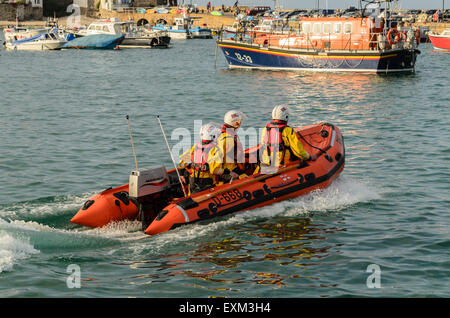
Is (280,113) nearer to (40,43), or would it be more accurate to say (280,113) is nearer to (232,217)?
(232,217)

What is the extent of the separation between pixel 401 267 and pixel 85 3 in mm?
104066

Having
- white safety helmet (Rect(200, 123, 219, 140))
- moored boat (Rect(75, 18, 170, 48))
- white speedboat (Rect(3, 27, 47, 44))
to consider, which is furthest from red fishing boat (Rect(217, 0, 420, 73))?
white speedboat (Rect(3, 27, 47, 44))

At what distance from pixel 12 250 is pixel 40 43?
178ft

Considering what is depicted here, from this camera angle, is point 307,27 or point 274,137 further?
point 307,27

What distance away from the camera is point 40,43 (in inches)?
2331

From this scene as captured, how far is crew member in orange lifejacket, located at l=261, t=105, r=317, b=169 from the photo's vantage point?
426 inches

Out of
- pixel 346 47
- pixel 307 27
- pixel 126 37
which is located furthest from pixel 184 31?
pixel 346 47

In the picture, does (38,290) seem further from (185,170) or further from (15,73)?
(15,73)

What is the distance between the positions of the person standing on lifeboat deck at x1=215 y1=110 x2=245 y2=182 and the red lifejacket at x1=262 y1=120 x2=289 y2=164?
59 cm

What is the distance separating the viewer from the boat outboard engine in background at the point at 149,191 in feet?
31.6

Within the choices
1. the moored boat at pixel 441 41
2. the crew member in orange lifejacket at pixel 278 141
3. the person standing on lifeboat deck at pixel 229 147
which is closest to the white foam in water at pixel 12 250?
the person standing on lifeboat deck at pixel 229 147

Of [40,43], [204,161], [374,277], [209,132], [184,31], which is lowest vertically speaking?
[374,277]

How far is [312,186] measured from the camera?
11.1m
